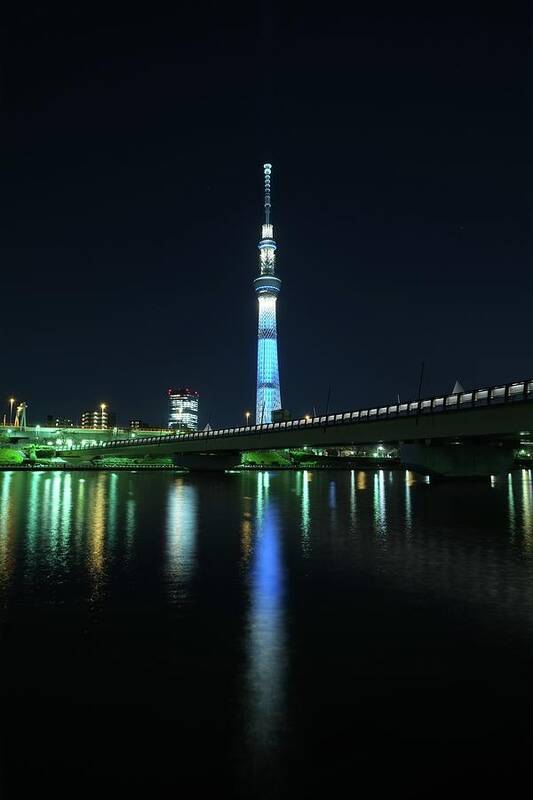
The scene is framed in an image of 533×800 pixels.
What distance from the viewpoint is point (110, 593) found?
17.3 meters

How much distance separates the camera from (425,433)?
202 feet

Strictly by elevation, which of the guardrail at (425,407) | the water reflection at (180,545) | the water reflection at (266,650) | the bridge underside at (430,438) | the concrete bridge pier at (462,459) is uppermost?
the guardrail at (425,407)

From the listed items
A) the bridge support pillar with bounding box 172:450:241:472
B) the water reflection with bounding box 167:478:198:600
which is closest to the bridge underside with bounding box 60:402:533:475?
the bridge support pillar with bounding box 172:450:241:472

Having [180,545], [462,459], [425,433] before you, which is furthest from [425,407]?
[180,545]

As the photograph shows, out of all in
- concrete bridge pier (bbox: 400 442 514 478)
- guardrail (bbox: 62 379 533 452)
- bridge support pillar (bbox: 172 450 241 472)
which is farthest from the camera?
bridge support pillar (bbox: 172 450 241 472)

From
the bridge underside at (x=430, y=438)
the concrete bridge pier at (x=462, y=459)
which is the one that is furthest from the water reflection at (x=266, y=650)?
the concrete bridge pier at (x=462, y=459)

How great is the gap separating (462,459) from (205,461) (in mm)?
54966

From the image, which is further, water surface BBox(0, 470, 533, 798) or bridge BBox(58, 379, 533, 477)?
bridge BBox(58, 379, 533, 477)

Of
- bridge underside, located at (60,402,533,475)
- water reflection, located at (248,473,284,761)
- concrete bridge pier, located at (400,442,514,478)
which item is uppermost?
bridge underside, located at (60,402,533,475)

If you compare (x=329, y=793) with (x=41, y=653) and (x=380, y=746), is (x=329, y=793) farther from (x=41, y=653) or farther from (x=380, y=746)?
(x=41, y=653)

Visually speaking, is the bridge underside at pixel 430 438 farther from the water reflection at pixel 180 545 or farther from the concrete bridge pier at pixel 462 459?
the water reflection at pixel 180 545

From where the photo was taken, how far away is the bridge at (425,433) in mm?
52094

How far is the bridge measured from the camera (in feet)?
171

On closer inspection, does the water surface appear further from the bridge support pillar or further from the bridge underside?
the bridge support pillar
